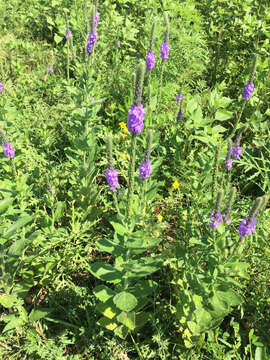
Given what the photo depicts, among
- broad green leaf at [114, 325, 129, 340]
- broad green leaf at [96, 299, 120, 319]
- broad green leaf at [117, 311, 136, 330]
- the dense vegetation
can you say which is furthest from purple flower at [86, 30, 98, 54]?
broad green leaf at [114, 325, 129, 340]

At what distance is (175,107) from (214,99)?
3.69 feet

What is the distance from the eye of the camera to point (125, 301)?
→ 208 centimetres

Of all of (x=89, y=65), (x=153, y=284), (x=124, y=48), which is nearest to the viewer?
(x=153, y=284)

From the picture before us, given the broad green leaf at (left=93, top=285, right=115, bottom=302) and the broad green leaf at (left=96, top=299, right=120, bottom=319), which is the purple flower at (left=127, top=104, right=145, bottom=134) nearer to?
the broad green leaf at (left=93, top=285, right=115, bottom=302)

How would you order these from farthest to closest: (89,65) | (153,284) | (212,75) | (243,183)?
(212,75) → (243,183) → (89,65) → (153,284)

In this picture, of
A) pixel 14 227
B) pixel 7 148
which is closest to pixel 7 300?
pixel 14 227

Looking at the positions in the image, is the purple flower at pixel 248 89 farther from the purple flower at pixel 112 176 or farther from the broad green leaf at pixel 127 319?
the broad green leaf at pixel 127 319

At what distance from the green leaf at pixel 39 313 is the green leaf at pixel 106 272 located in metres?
0.67

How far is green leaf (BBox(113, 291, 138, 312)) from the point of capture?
6.73 ft

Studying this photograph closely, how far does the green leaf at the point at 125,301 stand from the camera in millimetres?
2053

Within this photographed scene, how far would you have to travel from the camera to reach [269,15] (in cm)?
445

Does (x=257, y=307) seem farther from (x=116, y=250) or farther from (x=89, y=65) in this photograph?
(x=89, y=65)

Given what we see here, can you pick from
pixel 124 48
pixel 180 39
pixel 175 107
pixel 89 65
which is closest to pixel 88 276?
pixel 89 65

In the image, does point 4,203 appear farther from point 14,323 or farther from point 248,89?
point 248,89
